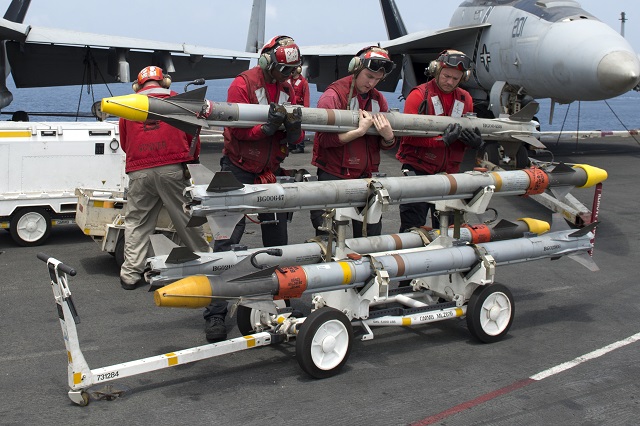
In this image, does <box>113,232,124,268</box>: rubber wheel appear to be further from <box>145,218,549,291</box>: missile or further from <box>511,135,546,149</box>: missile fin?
<box>511,135,546,149</box>: missile fin

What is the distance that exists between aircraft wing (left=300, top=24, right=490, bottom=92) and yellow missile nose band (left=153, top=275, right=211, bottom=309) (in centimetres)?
1254

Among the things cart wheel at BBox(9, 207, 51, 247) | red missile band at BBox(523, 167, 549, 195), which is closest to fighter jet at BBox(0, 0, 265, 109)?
cart wheel at BBox(9, 207, 51, 247)

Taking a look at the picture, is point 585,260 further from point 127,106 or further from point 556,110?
point 556,110

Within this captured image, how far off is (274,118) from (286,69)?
0.55 meters

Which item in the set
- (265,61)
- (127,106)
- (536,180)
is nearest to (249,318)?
(127,106)

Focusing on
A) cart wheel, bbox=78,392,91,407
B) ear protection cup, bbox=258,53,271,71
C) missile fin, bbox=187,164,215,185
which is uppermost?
ear protection cup, bbox=258,53,271,71

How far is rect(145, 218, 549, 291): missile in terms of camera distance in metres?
5.13

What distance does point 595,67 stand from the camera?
12.2 metres

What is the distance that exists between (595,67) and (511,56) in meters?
2.75

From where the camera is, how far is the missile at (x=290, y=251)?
16.8 ft

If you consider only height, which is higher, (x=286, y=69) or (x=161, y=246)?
(x=286, y=69)

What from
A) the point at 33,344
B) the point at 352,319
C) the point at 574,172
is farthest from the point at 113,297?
the point at 574,172

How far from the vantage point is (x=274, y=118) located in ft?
18.6

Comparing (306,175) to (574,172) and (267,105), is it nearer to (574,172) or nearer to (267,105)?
(267,105)
